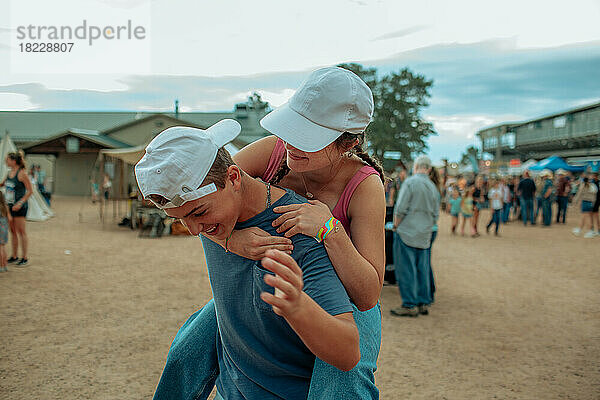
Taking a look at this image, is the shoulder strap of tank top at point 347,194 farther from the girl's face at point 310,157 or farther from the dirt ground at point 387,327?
the dirt ground at point 387,327

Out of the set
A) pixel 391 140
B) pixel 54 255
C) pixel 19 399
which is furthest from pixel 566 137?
pixel 19 399

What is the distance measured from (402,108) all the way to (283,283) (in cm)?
5131

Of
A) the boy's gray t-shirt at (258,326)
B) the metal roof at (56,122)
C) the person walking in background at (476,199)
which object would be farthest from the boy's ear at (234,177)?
the metal roof at (56,122)

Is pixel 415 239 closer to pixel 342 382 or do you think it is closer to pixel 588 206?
pixel 342 382

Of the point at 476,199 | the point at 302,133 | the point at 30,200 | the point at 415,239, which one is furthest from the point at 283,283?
the point at 30,200

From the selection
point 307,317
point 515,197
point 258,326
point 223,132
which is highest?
point 223,132

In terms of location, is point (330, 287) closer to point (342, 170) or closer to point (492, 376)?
point (342, 170)

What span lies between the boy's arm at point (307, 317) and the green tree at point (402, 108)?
48.2m

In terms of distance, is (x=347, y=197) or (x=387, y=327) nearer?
(x=347, y=197)

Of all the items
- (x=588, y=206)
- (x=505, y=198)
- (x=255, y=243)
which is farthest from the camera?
(x=505, y=198)

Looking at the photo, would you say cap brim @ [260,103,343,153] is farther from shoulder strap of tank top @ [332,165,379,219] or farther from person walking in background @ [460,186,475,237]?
person walking in background @ [460,186,475,237]

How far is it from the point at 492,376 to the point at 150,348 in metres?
Result: 3.59

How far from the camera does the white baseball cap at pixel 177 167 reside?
1.41 meters

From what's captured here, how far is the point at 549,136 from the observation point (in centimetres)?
4919
